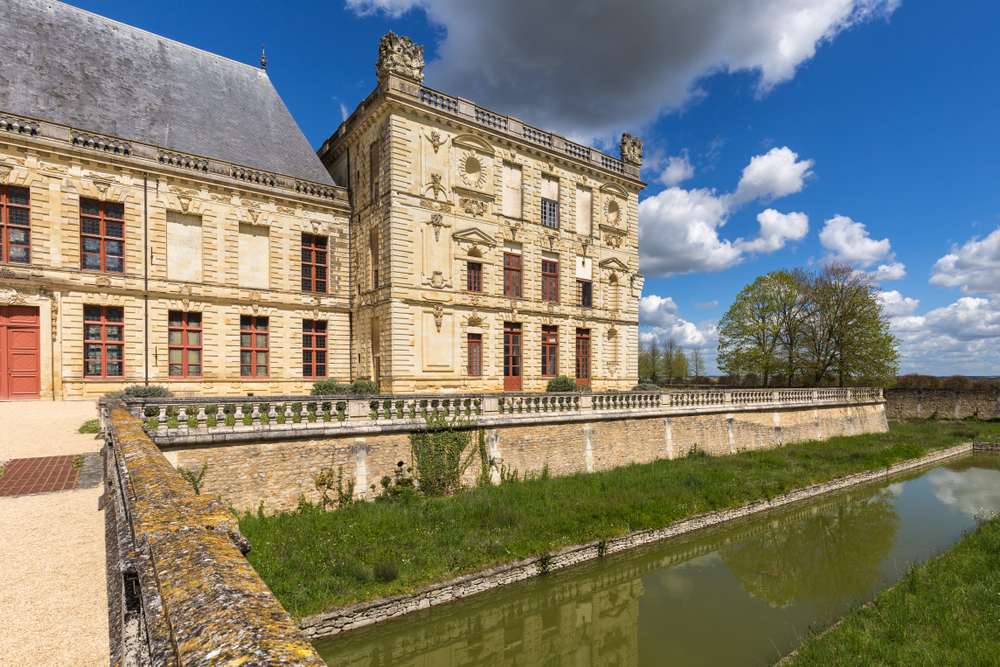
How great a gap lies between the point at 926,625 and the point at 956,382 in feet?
140

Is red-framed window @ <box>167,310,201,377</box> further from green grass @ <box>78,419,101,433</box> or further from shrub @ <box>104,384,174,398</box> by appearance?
green grass @ <box>78,419,101,433</box>

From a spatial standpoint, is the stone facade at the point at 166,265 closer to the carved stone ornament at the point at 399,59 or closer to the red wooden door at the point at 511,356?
the carved stone ornament at the point at 399,59

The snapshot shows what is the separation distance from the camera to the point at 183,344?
16.1 m

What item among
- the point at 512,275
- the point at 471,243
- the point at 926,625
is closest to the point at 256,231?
the point at 471,243

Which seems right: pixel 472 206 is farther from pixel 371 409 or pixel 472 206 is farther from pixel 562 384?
pixel 371 409

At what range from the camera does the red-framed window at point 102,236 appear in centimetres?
1487

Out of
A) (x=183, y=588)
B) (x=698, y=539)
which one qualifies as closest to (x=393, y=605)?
(x=183, y=588)

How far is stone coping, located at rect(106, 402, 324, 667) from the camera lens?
1251 mm

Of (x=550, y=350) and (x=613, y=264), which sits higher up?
(x=613, y=264)

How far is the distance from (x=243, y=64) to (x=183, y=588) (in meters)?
25.5

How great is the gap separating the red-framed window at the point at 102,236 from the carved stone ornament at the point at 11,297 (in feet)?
5.76

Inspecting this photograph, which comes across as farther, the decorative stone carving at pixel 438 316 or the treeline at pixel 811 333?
the treeline at pixel 811 333

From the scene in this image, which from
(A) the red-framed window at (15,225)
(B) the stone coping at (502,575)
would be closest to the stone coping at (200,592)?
(B) the stone coping at (502,575)

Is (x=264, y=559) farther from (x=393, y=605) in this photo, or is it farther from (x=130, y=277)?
(x=130, y=277)
